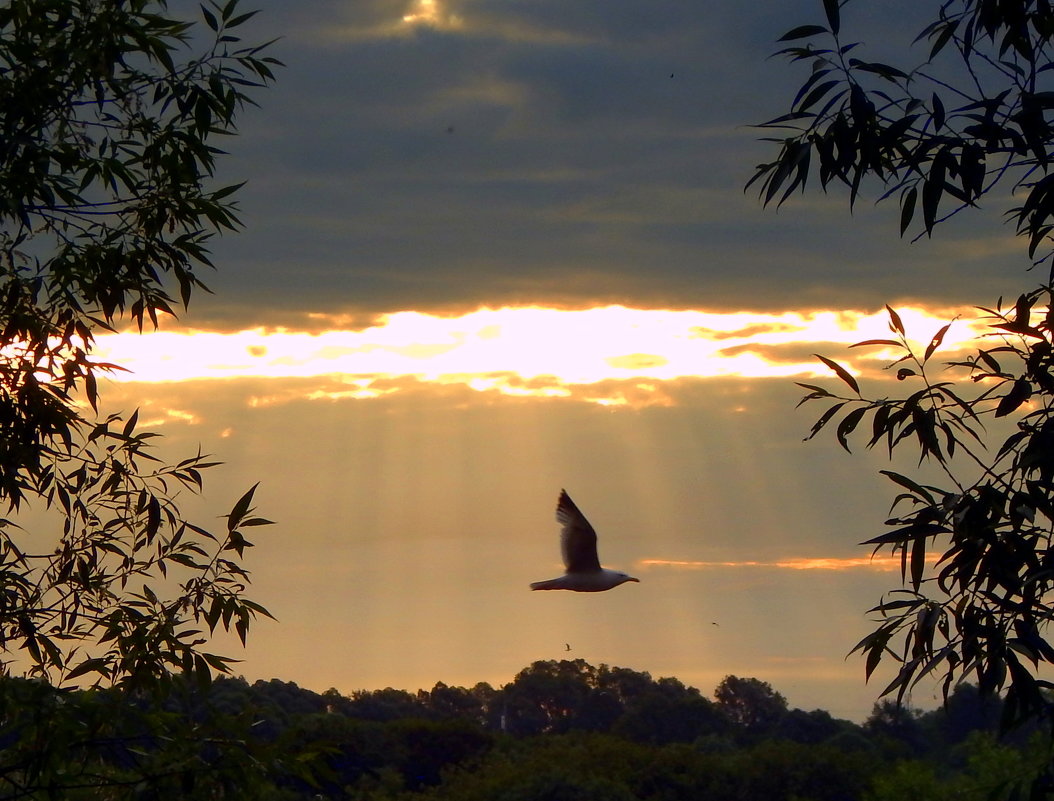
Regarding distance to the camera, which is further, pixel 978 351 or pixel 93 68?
pixel 93 68

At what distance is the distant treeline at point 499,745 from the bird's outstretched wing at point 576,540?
3628mm

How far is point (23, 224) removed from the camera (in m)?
7.37

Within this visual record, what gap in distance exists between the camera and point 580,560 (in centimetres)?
1562

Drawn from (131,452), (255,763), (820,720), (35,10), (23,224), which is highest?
(35,10)

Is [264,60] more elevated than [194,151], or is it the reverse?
[264,60]

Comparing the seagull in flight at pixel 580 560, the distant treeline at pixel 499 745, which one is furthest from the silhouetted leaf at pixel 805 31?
the seagull in flight at pixel 580 560

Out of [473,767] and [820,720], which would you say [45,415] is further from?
[820,720]

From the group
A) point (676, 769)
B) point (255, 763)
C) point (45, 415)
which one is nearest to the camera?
point (255, 763)

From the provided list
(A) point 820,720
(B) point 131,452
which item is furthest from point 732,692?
(B) point 131,452

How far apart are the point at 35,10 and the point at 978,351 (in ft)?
18.2

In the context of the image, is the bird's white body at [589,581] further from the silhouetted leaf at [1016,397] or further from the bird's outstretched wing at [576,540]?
the silhouetted leaf at [1016,397]

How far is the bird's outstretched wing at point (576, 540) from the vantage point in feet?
50.8

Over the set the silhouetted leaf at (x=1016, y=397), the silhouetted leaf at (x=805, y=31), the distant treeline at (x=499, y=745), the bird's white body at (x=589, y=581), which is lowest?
the distant treeline at (x=499, y=745)

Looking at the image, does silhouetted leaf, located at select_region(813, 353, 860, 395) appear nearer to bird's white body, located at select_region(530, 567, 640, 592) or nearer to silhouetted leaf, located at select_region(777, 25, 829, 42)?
silhouetted leaf, located at select_region(777, 25, 829, 42)
